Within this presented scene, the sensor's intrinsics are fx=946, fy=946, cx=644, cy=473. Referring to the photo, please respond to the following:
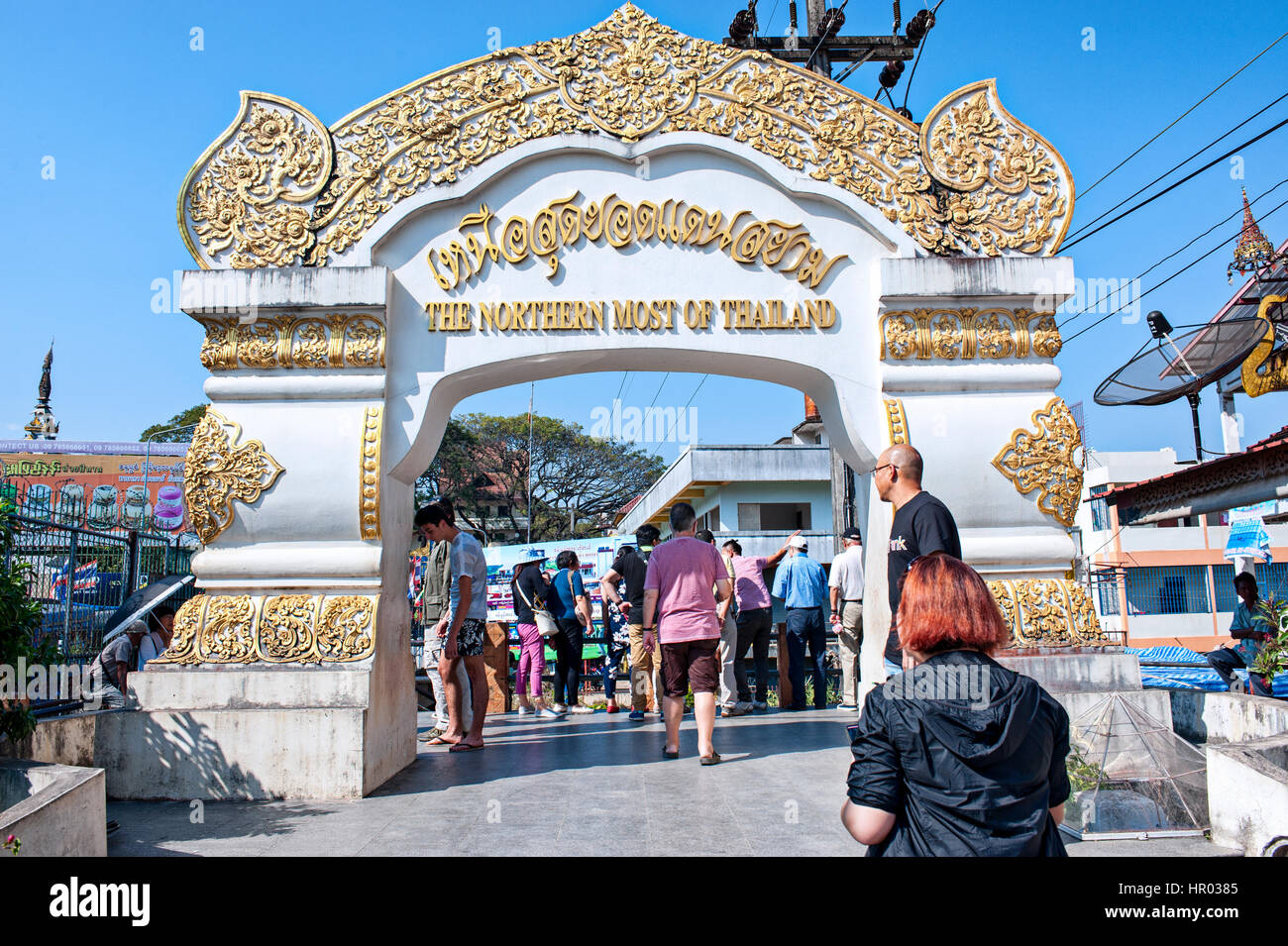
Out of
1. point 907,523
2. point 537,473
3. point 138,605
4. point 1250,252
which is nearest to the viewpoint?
point 907,523

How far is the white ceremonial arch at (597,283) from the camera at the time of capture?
6.39 m

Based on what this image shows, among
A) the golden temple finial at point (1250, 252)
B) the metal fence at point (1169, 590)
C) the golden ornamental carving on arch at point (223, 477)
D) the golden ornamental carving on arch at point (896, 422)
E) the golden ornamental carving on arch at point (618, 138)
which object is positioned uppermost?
the golden temple finial at point (1250, 252)

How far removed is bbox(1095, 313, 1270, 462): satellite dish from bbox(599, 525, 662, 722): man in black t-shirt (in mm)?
7674

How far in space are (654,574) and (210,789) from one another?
128 inches

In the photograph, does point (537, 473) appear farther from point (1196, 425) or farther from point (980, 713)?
point (980, 713)

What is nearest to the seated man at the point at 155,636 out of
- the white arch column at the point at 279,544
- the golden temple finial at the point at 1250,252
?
the white arch column at the point at 279,544

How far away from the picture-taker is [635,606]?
30.2 feet

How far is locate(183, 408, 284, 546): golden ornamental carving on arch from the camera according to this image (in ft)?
20.8

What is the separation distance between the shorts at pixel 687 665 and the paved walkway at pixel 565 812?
53 cm

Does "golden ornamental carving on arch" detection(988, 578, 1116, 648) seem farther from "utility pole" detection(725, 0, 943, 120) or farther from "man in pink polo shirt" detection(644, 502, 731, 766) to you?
"utility pole" detection(725, 0, 943, 120)

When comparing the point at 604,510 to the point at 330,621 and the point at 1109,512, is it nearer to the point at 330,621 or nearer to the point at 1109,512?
the point at 1109,512

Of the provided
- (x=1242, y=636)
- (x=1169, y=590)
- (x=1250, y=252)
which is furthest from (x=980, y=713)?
(x=1169, y=590)

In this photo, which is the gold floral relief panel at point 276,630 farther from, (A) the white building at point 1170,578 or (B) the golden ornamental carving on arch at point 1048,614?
(A) the white building at point 1170,578

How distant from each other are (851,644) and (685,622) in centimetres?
343
